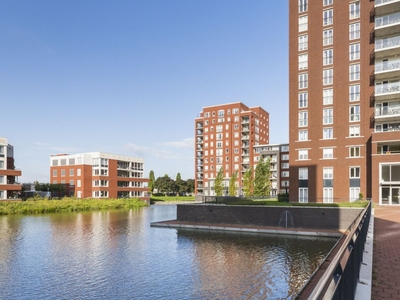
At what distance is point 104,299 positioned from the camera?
1359 cm

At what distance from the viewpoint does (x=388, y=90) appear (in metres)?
43.0

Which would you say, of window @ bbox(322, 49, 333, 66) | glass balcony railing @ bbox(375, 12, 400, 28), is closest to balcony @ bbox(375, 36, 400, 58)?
glass balcony railing @ bbox(375, 12, 400, 28)

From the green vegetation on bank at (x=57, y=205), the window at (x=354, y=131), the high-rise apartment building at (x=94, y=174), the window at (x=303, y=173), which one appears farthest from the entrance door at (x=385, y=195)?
the high-rise apartment building at (x=94, y=174)

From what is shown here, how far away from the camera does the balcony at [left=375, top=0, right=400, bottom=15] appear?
43.4 meters

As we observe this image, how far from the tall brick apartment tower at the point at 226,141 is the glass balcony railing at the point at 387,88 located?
175ft

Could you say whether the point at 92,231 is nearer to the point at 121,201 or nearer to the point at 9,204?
the point at 9,204

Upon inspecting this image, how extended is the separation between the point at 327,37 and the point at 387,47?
896cm

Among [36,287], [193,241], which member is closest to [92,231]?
[193,241]

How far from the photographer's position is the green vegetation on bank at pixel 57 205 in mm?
54312

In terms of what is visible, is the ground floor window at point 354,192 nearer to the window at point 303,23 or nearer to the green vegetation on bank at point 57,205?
the window at point 303,23

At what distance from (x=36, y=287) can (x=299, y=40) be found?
50.2 m

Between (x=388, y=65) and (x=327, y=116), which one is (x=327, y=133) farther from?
(x=388, y=65)

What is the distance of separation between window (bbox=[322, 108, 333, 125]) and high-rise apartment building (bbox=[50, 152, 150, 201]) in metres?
56.6

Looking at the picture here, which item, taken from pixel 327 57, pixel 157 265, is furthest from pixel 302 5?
pixel 157 265
